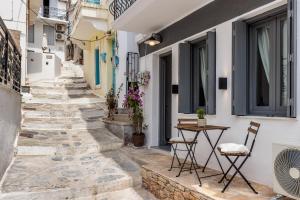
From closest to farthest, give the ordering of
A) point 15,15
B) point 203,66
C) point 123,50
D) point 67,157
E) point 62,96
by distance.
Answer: point 203,66
point 67,157
point 123,50
point 15,15
point 62,96

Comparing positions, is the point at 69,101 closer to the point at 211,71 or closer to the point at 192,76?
the point at 192,76

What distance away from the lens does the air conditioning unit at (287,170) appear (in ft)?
11.1

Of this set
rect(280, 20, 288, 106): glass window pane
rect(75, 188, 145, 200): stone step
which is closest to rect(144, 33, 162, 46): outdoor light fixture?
rect(280, 20, 288, 106): glass window pane

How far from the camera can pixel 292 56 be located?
154 inches

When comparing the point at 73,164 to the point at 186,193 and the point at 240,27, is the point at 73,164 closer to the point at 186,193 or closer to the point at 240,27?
the point at 186,193

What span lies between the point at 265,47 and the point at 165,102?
14.2 feet

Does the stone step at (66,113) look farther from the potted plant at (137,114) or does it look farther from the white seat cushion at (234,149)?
the white seat cushion at (234,149)

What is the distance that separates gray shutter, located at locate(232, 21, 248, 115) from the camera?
491cm

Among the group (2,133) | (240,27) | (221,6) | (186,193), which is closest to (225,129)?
(186,193)

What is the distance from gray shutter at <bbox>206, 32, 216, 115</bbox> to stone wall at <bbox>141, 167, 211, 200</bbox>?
165 centimetres

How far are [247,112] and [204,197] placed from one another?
181 cm

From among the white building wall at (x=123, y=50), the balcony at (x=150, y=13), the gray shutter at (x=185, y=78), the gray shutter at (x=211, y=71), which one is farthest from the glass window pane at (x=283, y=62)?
the white building wall at (x=123, y=50)

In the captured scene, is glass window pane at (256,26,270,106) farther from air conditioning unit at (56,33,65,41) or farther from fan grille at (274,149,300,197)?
air conditioning unit at (56,33,65,41)

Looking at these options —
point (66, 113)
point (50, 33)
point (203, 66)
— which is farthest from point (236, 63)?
point (50, 33)
